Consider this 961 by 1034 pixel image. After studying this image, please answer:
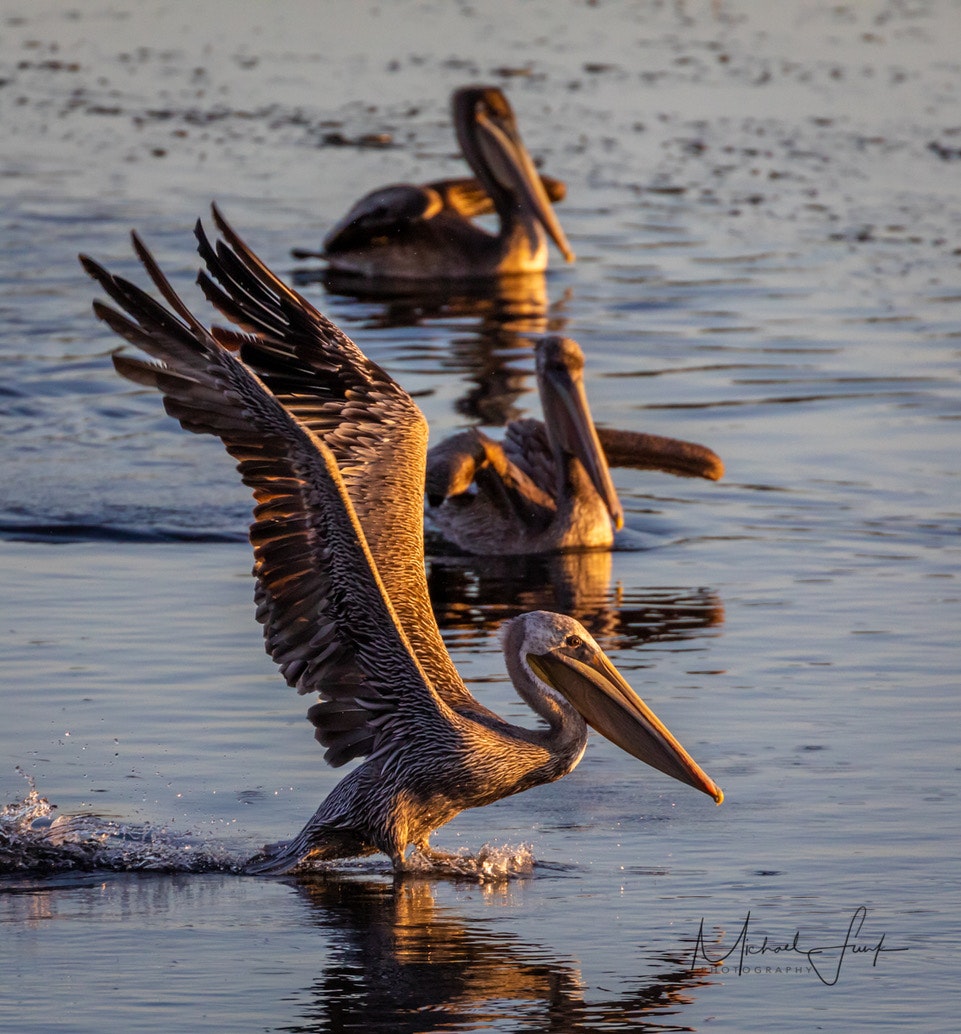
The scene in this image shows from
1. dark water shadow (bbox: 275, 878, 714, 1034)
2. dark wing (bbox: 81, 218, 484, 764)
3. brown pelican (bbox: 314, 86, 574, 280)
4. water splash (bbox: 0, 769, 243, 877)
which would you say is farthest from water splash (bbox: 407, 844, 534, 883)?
brown pelican (bbox: 314, 86, 574, 280)

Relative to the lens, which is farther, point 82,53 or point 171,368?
point 82,53

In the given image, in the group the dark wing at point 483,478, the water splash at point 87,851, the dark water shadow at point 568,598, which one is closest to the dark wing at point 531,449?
the dark wing at point 483,478

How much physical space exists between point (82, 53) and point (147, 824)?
19.2m

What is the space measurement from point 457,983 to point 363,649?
1.29m

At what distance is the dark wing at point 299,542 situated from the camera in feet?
19.8

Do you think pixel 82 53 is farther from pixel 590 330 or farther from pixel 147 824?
pixel 147 824

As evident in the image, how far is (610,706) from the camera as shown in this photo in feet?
20.8

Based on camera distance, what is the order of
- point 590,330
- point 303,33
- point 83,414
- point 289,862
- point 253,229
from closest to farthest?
point 289,862 < point 83,414 < point 590,330 < point 253,229 < point 303,33

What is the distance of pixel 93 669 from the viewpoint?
779 centimetres

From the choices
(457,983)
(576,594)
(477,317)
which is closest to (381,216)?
(477,317)

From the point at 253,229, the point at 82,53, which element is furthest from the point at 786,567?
the point at 82,53

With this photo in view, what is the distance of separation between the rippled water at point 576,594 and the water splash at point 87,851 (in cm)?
1

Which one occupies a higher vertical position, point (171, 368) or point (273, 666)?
point (171, 368)

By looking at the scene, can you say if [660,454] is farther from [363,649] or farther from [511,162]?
[511,162]
